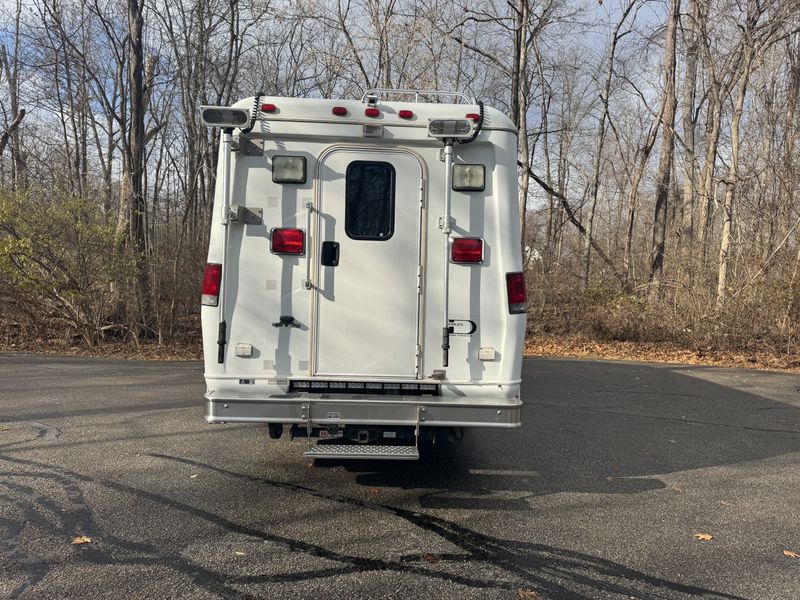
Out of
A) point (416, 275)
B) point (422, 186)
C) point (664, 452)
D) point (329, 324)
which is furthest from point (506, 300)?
point (664, 452)

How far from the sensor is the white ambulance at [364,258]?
165 inches

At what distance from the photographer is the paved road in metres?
3.19

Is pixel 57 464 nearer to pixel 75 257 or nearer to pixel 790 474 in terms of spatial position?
pixel 790 474

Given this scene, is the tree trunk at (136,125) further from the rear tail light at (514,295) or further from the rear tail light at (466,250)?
the rear tail light at (514,295)

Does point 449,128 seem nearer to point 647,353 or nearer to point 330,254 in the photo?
point 330,254

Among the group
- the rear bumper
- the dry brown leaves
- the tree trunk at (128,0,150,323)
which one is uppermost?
the tree trunk at (128,0,150,323)

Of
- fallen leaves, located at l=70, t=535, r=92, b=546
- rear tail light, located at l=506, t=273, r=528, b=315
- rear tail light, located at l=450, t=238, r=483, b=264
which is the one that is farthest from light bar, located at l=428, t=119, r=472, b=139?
fallen leaves, located at l=70, t=535, r=92, b=546

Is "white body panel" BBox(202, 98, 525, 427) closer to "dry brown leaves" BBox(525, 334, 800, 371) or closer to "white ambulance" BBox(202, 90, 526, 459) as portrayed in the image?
"white ambulance" BBox(202, 90, 526, 459)

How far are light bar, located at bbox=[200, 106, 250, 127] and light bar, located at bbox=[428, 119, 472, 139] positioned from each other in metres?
1.34

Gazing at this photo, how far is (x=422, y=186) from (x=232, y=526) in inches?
Result: 108

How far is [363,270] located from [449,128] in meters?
1.21

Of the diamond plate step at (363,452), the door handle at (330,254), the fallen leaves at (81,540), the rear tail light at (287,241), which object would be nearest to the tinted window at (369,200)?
the door handle at (330,254)

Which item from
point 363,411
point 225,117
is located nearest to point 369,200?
point 225,117

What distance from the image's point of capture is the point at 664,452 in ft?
18.9
